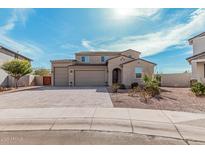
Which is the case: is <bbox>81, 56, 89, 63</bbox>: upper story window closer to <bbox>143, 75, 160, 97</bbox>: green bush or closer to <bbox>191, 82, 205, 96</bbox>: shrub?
<bbox>143, 75, 160, 97</bbox>: green bush

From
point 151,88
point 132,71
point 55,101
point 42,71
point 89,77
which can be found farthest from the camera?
point 42,71

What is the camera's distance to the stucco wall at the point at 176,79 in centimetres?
2620

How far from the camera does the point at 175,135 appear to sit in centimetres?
535

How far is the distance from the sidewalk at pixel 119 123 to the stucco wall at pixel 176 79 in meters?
20.0

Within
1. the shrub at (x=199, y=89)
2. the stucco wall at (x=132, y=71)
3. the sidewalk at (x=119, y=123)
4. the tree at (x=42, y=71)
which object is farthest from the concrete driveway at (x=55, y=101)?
the tree at (x=42, y=71)

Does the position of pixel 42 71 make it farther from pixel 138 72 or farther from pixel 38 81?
pixel 138 72

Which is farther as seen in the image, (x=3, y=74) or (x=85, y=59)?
(x=85, y=59)

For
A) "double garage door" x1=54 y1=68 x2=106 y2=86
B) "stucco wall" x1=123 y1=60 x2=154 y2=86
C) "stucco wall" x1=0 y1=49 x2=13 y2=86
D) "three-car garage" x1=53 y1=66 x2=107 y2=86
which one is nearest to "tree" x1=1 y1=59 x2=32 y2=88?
"stucco wall" x1=0 y1=49 x2=13 y2=86

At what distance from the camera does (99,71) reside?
28.3 m

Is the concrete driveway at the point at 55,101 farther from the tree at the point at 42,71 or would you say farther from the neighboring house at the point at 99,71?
the tree at the point at 42,71

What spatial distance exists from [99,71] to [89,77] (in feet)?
6.12

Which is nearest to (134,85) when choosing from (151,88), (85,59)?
(151,88)

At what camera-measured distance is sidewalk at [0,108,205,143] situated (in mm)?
5680
